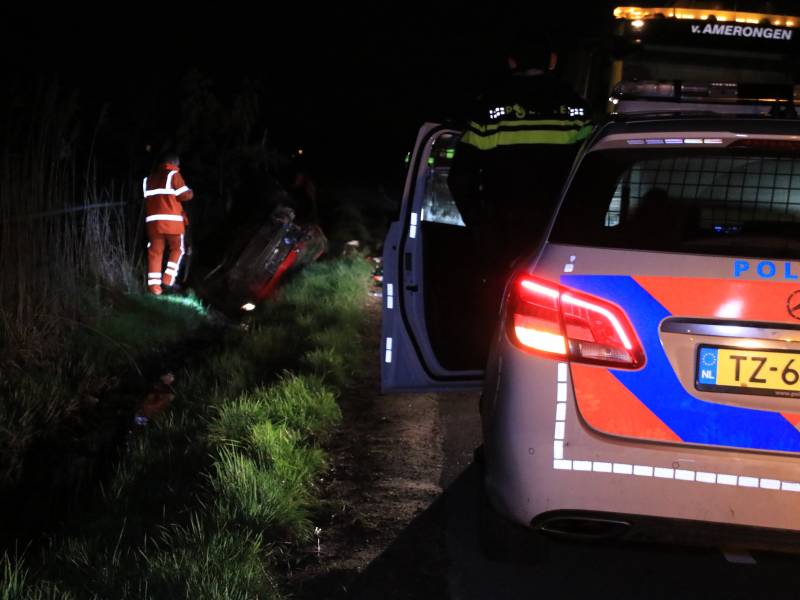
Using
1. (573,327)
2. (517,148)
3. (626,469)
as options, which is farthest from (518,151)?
(626,469)

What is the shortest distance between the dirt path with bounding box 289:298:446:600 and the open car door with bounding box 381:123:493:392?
1.36 feet

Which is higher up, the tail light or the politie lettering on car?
the politie lettering on car

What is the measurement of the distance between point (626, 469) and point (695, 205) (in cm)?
103

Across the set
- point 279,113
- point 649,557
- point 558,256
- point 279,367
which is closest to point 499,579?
point 649,557

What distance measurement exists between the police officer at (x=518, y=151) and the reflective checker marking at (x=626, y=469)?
1.88 m

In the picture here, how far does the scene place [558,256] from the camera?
3213mm

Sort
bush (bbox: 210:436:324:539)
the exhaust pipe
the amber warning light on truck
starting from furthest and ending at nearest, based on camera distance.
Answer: the amber warning light on truck
bush (bbox: 210:436:324:539)
the exhaust pipe

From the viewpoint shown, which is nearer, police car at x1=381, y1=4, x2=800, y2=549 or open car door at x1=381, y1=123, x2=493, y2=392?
police car at x1=381, y1=4, x2=800, y2=549

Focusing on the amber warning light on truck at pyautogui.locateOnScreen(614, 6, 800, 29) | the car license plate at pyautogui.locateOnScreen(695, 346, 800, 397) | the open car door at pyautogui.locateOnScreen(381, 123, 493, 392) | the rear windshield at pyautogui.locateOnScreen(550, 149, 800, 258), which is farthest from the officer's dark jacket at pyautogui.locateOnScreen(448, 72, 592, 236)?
the amber warning light on truck at pyautogui.locateOnScreen(614, 6, 800, 29)

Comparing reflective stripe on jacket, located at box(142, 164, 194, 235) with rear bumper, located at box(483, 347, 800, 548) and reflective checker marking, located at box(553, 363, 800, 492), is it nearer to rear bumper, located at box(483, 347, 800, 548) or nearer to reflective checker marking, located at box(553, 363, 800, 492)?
rear bumper, located at box(483, 347, 800, 548)

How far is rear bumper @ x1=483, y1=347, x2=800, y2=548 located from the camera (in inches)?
119

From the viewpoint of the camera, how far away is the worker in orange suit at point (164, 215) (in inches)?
421

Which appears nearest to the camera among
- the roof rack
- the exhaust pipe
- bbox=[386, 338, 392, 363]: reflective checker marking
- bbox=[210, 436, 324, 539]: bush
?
the exhaust pipe

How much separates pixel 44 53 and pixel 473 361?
35.9 feet
